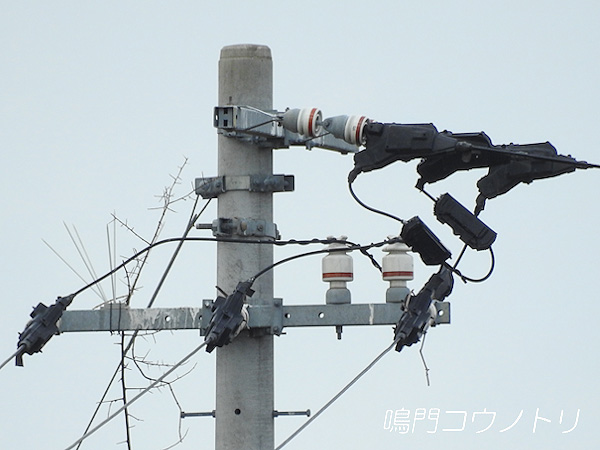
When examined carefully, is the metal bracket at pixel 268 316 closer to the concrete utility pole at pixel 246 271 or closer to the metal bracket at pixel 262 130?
the concrete utility pole at pixel 246 271

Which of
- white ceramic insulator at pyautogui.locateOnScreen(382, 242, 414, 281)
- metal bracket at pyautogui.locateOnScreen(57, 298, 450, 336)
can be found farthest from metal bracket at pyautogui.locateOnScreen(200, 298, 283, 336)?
white ceramic insulator at pyautogui.locateOnScreen(382, 242, 414, 281)

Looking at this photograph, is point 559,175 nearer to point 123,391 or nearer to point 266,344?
point 266,344

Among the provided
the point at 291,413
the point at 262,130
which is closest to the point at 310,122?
the point at 262,130

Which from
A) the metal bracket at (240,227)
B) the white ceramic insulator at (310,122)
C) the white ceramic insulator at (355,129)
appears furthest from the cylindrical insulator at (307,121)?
the metal bracket at (240,227)

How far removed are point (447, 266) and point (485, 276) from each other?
38 centimetres

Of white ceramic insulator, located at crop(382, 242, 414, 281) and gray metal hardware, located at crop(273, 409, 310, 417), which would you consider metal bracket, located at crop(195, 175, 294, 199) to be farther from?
gray metal hardware, located at crop(273, 409, 310, 417)

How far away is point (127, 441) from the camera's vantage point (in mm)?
15891

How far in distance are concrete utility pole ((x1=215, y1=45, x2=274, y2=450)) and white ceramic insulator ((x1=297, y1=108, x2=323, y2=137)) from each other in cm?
116

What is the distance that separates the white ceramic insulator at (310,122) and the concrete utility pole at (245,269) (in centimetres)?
116

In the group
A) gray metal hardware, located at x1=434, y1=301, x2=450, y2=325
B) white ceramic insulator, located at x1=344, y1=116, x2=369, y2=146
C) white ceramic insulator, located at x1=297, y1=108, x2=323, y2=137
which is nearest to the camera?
white ceramic insulator, located at x1=344, y1=116, x2=369, y2=146

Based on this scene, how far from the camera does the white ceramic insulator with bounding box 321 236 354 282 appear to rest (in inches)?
557

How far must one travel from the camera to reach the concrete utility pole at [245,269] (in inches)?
568

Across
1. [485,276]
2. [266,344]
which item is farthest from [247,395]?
[485,276]

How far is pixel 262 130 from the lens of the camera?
46.7 ft
